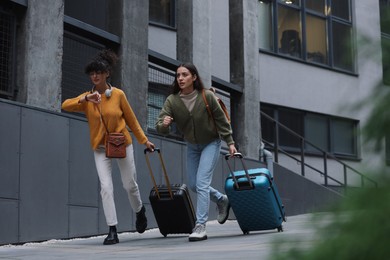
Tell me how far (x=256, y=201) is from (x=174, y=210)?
1008mm

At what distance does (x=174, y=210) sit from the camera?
8930 millimetres

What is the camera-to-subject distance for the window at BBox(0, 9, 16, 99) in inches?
368

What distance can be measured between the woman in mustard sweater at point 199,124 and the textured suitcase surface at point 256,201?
1.73 feet

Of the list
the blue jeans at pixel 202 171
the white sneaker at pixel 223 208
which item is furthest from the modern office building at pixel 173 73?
the white sneaker at pixel 223 208

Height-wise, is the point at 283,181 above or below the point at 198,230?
above

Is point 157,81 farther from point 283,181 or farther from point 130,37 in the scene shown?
point 283,181

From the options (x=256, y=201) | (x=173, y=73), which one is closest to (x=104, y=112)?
(x=256, y=201)

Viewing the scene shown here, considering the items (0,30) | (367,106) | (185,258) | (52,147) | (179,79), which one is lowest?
(185,258)

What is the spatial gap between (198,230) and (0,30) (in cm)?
368

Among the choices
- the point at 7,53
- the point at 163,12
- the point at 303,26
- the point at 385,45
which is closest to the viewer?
the point at 385,45

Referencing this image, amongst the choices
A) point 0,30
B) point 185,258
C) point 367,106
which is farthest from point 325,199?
point 0,30

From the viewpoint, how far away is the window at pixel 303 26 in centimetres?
2155

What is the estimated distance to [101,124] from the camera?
830 centimetres

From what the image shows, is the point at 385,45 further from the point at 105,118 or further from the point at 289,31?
the point at 289,31
